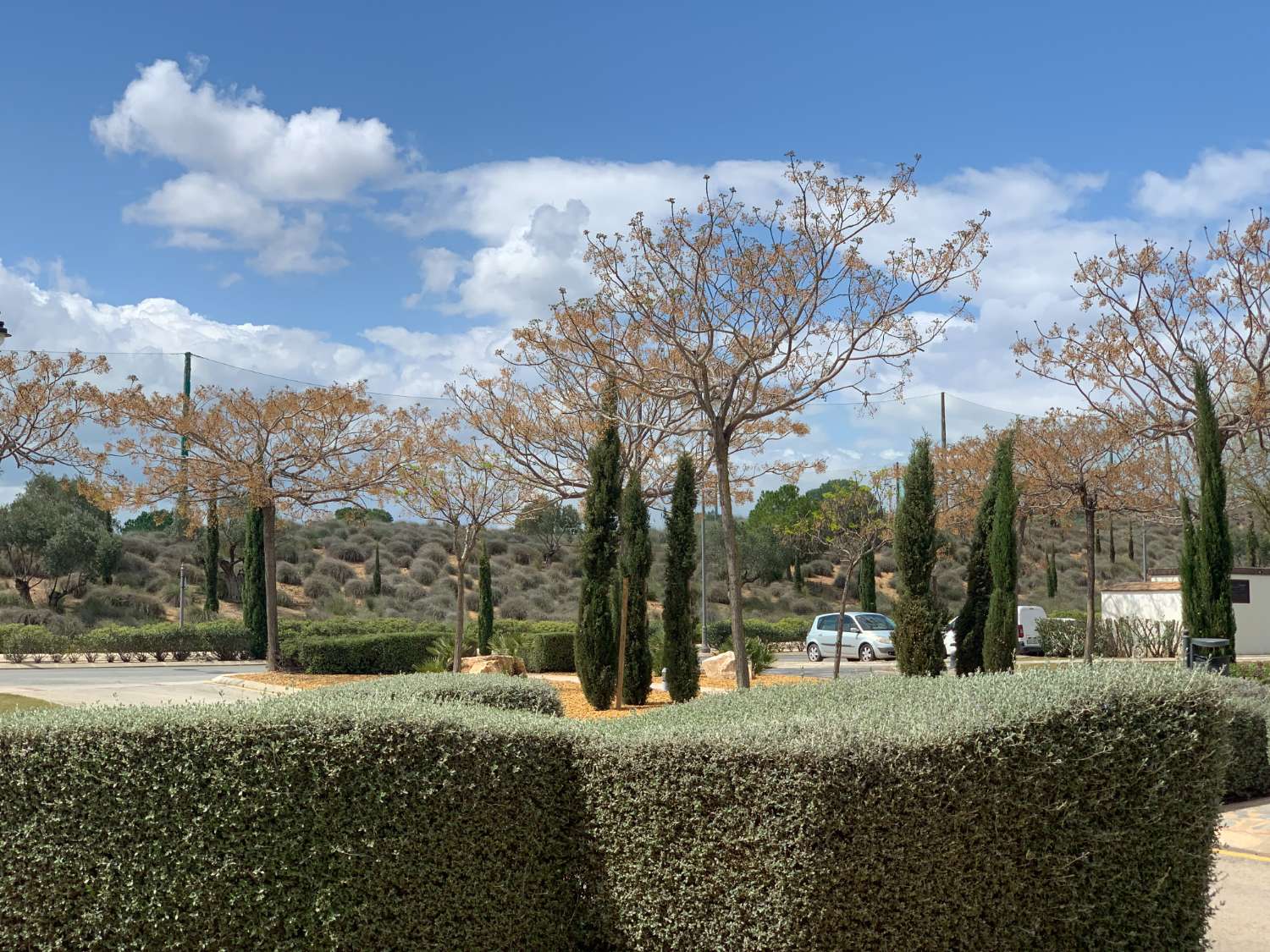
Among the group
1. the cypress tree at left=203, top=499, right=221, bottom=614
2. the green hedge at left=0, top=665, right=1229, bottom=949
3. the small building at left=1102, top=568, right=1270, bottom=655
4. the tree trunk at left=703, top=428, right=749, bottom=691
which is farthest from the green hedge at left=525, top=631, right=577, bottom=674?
the cypress tree at left=203, top=499, right=221, bottom=614

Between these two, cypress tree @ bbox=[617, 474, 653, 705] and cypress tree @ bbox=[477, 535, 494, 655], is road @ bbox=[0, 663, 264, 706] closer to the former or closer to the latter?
cypress tree @ bbox=[477, 535, 494, 655]

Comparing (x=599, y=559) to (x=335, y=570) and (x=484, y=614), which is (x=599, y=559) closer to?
(x=484, y=614)

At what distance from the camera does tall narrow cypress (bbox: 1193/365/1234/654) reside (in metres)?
15.9

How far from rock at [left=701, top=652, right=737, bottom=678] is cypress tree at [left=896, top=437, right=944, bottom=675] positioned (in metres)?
5.81

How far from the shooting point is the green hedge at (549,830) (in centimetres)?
409

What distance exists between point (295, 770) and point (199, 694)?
17659 millimetres

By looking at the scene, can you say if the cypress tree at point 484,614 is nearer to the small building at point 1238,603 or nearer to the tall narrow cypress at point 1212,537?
the tall narrow cypress at point 1212,537

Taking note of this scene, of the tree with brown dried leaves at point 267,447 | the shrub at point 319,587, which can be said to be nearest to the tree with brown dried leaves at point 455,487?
the tree with brown dried leaves at point 267,447

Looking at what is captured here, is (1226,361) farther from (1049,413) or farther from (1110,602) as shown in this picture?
(1110,602)

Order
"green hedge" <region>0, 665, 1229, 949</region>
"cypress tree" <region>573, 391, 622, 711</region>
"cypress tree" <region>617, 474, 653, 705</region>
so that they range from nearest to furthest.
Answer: "green hedge" <region>0, 665, 1229, 949</region>, "cypress tree" <region>617, 474, 653, 705</region>, "cypress tree" <region>573, 391, 622, 711</region>

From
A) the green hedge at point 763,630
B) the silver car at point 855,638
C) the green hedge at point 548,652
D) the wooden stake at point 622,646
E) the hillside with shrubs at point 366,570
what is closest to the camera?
the wooden stake at point 622,646

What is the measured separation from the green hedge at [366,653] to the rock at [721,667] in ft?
21.0

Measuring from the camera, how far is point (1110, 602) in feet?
106

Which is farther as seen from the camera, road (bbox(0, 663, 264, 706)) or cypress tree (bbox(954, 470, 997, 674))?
road (bbox(0, 663, 264, 706))
